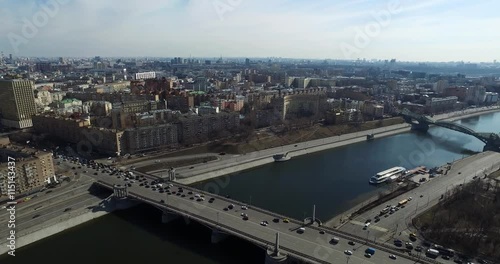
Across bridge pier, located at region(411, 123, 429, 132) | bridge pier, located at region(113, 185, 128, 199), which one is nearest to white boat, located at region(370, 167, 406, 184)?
bridge pier, located at region(113, 185, 128, 199)

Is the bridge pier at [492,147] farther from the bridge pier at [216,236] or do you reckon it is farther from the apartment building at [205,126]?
the bridge pier at [216,236]

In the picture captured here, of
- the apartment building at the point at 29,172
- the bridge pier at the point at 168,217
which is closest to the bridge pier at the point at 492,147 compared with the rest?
the bridge pier at the point at 168,217

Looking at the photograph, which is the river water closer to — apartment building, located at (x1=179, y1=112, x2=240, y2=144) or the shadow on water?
the shadow on water

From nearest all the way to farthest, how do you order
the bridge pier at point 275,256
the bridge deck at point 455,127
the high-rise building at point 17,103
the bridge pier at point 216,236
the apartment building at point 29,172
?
the bridge pier at point 275,256 < the bridge pier at point 216,236 < the apartment building at point 29,172 < the bridge deck at point 455,127 < the high-rise building at point 17,103

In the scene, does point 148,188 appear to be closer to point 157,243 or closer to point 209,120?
point 157,243

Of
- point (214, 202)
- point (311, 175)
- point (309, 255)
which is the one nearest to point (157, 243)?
point (214, 202)

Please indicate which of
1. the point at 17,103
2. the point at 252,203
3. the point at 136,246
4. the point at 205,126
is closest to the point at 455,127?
the point at 205,126
